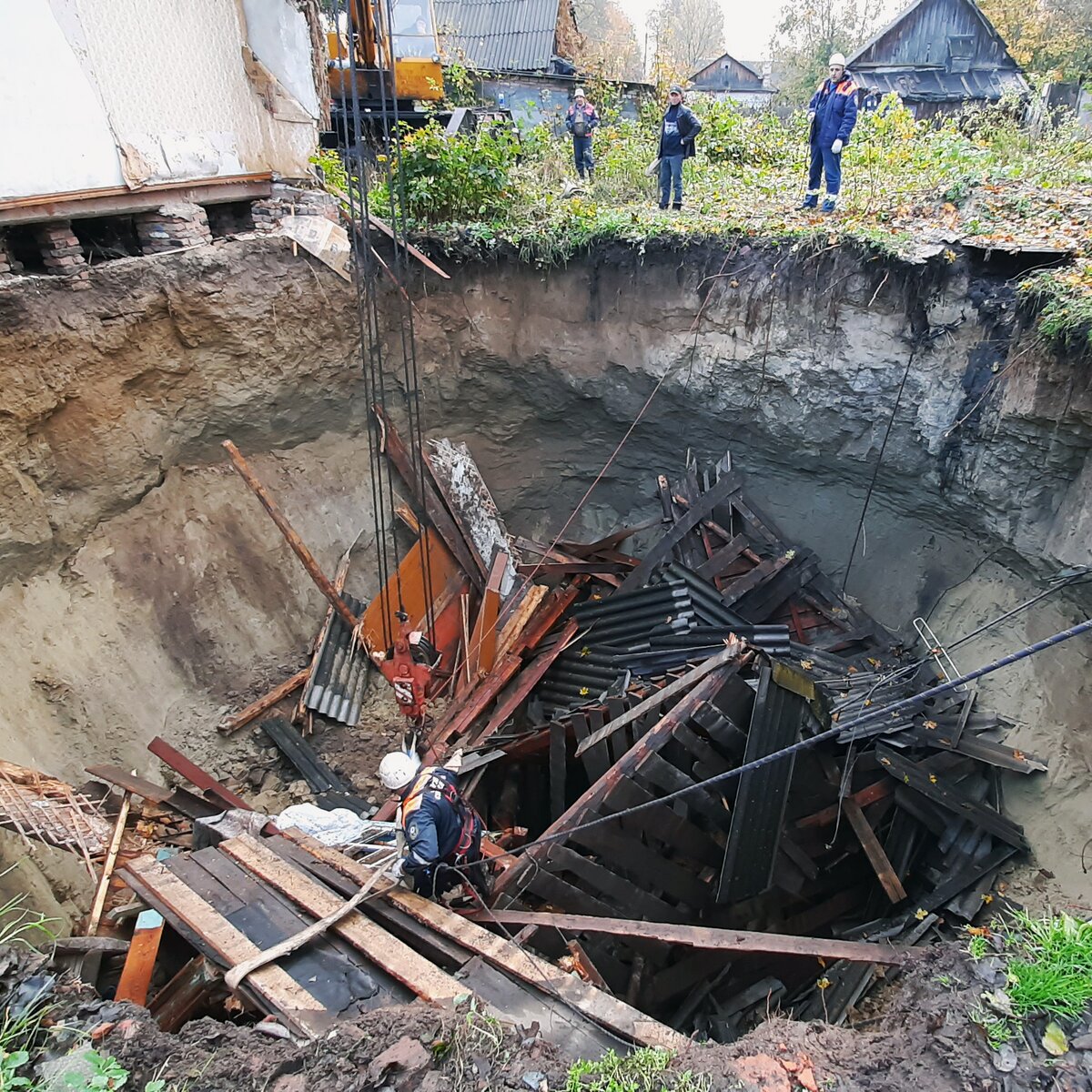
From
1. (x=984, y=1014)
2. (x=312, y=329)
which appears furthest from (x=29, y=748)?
(x=984, y=1014)

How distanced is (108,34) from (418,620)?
5614 millimetres

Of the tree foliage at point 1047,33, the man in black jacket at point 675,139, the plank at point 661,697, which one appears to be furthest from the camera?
the tree foliage at point 1047,33

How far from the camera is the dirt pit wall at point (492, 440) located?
5352 mm

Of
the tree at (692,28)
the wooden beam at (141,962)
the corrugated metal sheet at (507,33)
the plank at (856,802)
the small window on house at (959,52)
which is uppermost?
the tree at (692,28)

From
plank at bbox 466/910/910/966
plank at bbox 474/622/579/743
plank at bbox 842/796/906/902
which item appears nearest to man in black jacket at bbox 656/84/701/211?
plank at bbox 474/622/579/743

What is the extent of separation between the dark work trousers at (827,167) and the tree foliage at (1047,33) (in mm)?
12322

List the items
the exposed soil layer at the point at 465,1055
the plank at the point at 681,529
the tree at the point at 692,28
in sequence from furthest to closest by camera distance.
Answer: the tree at the point at 692,28 < the plank at the point at 681,529 < the exposed soil layer at the point at 465,1055

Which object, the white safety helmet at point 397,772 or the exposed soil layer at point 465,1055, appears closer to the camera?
the exposed soil layer at point 465,1055

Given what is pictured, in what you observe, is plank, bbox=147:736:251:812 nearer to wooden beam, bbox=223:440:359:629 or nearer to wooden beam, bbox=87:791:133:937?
wooden beam, bbox=87:791:133:937

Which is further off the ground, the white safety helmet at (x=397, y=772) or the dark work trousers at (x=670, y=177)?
the dark work trousers at (x=670, y=177)

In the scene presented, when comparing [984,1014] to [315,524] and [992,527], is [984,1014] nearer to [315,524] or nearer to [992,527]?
[992,527]

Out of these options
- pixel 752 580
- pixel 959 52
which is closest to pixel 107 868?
pixel 752 580

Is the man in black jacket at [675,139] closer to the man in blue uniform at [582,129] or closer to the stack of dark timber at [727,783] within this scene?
the man in blue uniform at [582,129]

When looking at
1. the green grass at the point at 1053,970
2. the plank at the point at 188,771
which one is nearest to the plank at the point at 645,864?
the green grass at the point at 1053,970
